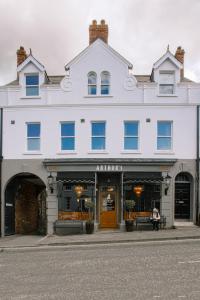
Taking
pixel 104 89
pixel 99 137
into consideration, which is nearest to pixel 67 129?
pixel 99 137

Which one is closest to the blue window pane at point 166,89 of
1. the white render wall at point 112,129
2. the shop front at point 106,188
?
the white render wall at point 112,129

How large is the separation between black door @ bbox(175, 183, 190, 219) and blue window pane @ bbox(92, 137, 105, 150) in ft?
16.3

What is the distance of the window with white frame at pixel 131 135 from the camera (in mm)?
28094

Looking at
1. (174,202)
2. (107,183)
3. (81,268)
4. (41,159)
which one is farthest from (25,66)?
(81,268)

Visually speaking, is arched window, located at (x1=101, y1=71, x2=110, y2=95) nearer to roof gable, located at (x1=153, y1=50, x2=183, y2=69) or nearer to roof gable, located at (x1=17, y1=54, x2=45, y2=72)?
roof gable, located at (x1=153, y1=50, x2=183, y2=69)

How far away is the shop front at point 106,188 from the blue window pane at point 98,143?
3.47 feet

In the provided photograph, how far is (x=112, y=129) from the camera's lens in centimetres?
2811

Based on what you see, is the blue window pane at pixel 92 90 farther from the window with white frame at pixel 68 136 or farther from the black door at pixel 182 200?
the black door at pixel 182 200

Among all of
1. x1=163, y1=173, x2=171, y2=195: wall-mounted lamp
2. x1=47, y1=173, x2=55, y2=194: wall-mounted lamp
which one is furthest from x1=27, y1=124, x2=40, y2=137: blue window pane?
x1=163, y1=173, x2=171, y2=195: wall-mounted lamp

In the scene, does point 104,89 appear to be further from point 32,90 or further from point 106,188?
point 106,188

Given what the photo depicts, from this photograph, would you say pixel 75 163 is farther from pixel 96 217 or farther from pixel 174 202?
pixel 174 202

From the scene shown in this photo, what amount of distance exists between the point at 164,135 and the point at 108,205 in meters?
5.19

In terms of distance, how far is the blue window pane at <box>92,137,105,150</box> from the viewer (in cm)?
2819

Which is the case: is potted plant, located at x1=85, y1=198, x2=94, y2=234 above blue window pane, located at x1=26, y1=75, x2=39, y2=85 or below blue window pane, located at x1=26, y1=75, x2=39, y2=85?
below
